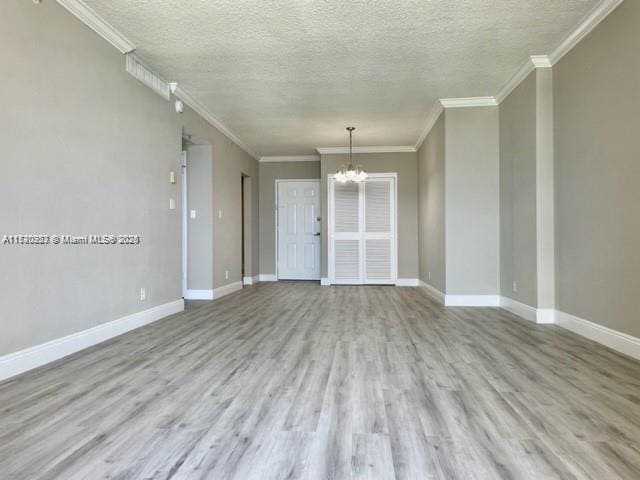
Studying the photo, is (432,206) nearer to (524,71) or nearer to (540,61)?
(524,71)

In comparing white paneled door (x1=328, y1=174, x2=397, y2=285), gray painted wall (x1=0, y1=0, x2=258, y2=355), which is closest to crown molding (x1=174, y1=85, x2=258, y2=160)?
gray painted wall (x1=0, y1=0, x2=258, y2=355)

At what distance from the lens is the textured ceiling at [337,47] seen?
3174mm

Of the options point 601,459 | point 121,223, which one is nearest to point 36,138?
point 121,223

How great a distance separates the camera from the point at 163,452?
1.57 m

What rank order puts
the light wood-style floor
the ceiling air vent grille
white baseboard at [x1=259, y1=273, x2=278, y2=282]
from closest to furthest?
the light wood-style floor
the ceiling air vent grille
white baseboard at [x1=259, y1=273, x2=278, y2=282]

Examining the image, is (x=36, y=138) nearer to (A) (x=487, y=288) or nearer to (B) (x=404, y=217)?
(A) (x=487, y=288)

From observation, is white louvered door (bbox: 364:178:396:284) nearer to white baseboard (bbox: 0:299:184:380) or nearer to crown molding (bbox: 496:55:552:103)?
crown molding (bbox: 496:55:552:103)

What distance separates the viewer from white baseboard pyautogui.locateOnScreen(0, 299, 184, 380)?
8.10 feet

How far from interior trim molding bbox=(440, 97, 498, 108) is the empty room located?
0.14 feet

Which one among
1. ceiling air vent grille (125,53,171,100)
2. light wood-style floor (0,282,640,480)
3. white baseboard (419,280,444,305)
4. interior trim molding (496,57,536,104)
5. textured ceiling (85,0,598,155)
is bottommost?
light wood-style floor (0,282,640,480)

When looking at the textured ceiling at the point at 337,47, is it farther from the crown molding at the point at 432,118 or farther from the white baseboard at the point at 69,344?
the white baseboard at the point at 69,344

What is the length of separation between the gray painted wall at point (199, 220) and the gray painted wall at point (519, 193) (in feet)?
13.3

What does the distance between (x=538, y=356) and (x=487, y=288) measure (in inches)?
95.6

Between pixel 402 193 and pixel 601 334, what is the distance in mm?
5136
